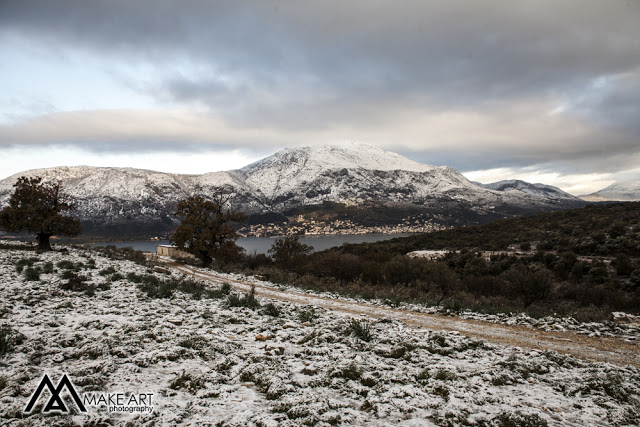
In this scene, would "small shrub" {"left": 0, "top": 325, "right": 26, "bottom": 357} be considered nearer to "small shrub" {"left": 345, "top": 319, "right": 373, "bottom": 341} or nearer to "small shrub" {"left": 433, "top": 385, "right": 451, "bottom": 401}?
"small shrub" {"left": 345, "top": 319, "right": 373, "bottom": 341}

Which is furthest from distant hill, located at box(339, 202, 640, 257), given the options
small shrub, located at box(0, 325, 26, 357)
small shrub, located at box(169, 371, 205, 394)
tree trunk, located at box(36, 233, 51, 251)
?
small shrub, located at box(0, 325, 26, 357)

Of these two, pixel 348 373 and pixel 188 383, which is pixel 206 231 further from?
pixel 348 373

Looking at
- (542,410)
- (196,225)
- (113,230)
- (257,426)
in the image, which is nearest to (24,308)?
(257,426)

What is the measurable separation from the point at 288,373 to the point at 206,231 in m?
27.7

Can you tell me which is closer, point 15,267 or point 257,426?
point 257,426

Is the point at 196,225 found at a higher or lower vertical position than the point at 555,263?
higher

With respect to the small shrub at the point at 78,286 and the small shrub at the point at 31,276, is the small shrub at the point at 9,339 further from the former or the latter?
the small shrub at the point at 31,276

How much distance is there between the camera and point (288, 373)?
557 cm

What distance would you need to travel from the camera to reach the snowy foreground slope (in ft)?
14.0

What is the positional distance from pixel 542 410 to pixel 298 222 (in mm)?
177649

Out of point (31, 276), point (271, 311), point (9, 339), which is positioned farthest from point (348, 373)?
point (31, 276)

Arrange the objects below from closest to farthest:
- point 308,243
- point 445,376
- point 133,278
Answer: point 445,376 → point 133,278 → point 308,243

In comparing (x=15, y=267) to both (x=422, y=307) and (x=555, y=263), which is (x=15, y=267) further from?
(x=555, y=263)

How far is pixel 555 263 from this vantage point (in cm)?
2658
